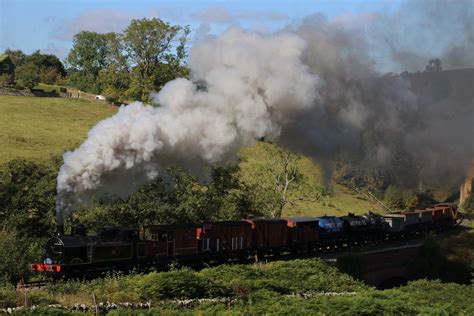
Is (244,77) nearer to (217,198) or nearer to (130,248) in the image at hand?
(130,248)

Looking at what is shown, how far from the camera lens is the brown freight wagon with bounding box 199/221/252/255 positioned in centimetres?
3431

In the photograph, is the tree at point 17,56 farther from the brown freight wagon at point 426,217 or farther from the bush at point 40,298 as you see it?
the bush at point 40,298

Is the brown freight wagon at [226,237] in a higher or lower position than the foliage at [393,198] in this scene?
lower

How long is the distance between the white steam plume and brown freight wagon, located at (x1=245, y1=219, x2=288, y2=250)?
10.4 meters

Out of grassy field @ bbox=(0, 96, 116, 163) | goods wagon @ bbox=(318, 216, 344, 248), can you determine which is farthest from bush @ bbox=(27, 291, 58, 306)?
grassy field @ bbox=(0, 96, 116, 163)

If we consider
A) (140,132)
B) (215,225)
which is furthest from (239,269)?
(140,132)

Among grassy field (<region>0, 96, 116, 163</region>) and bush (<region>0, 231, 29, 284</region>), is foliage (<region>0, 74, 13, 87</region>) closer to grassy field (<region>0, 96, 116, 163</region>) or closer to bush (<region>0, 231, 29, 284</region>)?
grassy field (<region>0, 96, 116, 163</region>)

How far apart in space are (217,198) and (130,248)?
18.4 meters

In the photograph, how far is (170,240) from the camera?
3156cm

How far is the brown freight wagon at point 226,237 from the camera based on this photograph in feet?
113

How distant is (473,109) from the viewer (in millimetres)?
44344

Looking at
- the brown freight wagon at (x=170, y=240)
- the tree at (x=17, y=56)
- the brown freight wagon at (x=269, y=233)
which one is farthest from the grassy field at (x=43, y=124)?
the tree at (x=17, y=56)

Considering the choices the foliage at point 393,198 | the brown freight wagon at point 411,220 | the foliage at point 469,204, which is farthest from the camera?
the foliage at point 393,198

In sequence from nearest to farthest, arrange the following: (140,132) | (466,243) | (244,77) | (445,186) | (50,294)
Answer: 1. (50,294)
2. (140,132)
3. (244,77)
4. (466,243)
5. (445,186)
